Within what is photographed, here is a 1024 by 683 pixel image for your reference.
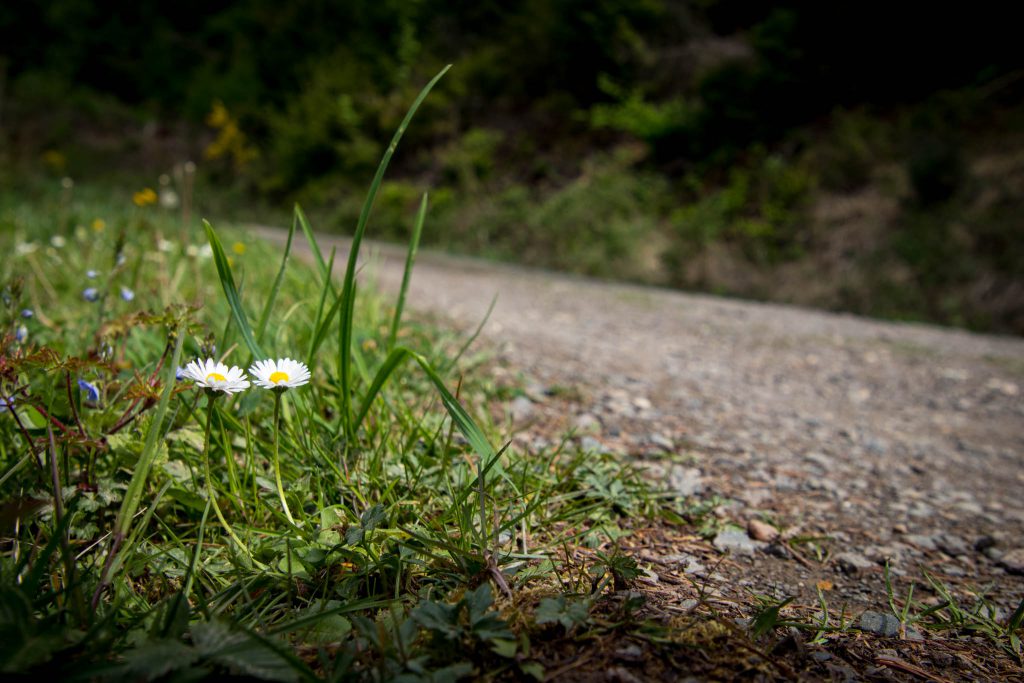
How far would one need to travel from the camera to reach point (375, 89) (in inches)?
583

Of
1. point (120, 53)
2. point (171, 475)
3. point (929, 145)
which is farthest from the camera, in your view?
point (120, 53)

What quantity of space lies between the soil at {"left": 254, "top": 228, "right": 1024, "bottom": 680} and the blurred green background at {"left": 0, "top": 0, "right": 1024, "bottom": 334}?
3056 mm

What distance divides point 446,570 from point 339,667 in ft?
0.85

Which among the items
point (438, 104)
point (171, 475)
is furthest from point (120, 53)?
point (171, 475)

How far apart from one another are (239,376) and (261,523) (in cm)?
29

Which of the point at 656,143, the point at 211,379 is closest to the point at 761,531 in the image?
the point at 211,379

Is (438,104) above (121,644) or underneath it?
above

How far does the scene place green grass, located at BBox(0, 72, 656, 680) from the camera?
739mm

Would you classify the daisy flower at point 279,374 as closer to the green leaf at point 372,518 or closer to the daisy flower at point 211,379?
the daisy flower at point 211,379

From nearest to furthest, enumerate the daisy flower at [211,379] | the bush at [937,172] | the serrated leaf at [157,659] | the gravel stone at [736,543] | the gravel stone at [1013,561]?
the serrated leaf at [157,659], the daisy flower at [211,379], the gravel stone at [736,543], the gravel stone at [1013,561], the bush at [937,172]

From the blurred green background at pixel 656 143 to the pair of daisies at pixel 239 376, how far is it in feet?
21.6

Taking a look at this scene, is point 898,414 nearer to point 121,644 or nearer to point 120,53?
point 121,644

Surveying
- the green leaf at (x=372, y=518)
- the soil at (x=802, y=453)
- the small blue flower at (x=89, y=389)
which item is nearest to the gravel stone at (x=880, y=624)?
the soil at (x=802, y=453)

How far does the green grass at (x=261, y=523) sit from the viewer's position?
74 cm
